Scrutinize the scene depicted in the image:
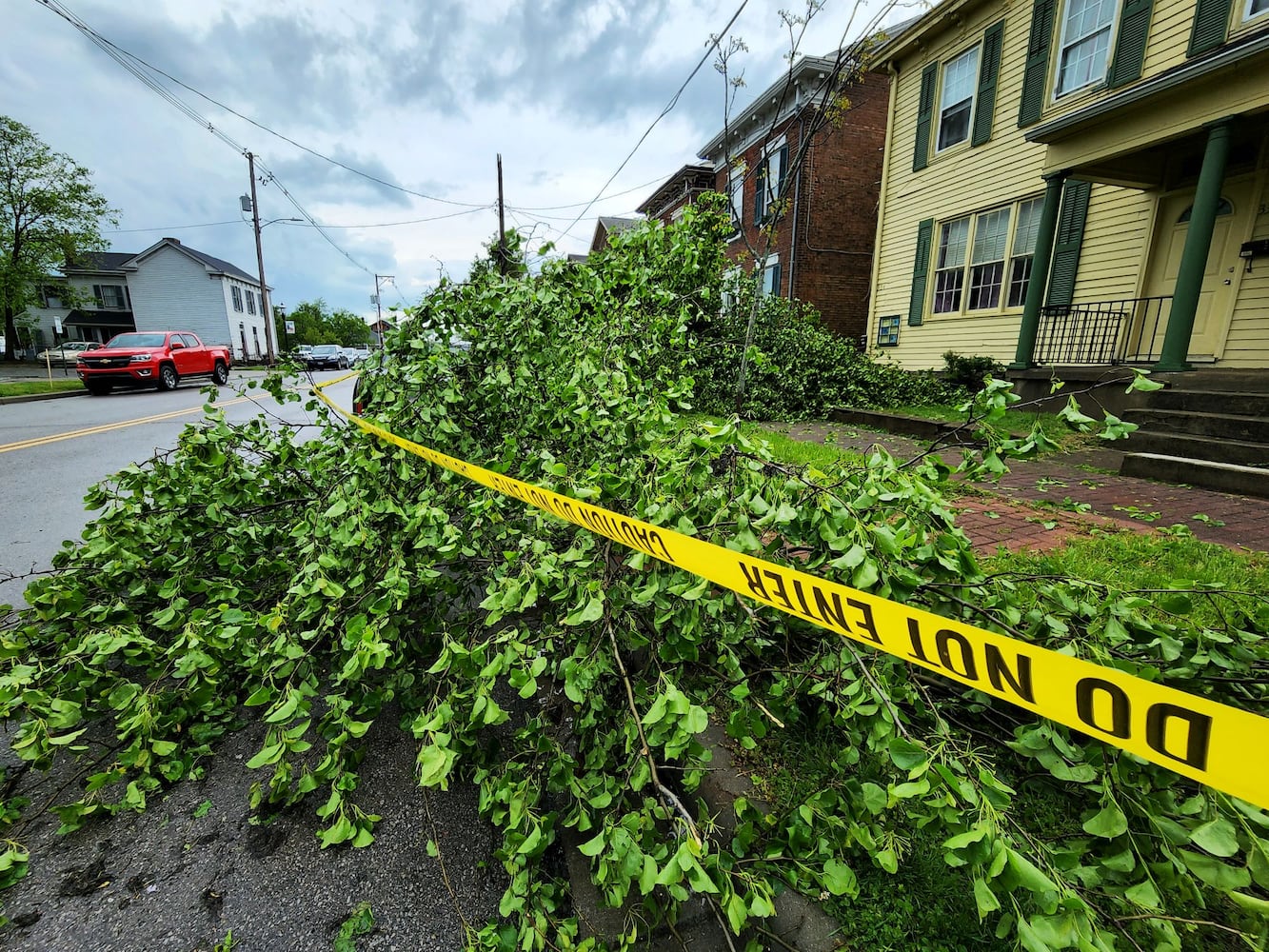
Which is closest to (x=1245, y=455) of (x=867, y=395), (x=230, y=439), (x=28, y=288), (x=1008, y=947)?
(x=867, y=395)

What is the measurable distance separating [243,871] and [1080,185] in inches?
502

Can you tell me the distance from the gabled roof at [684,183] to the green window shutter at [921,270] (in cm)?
1055

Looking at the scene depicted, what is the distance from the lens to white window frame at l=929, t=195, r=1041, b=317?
34.3ft

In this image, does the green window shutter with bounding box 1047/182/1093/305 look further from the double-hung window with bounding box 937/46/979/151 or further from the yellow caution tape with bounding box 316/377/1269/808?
the yellow caution tape with bounding box 316/377/1269/808

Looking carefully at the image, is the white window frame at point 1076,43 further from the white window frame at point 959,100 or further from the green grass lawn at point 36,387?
the green grass lawn at point 36,387

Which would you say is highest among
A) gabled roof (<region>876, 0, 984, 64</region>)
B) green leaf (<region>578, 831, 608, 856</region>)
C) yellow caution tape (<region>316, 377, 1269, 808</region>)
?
gabled roof (<region>876, 0, 984, 64</region>)

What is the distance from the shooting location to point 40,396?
584 inches

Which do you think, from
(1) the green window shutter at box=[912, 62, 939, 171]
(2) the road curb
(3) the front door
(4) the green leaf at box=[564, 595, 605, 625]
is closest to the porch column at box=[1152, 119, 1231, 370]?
(3) the front door

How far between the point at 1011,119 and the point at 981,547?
1081 centimetres

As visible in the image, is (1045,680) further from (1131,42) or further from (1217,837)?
(1131,42)

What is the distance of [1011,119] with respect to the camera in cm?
1048

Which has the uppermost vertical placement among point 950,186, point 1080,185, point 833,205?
point 833,205

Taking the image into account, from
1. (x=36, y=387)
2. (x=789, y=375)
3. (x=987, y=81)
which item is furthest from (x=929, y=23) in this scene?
(x=36, y=387)

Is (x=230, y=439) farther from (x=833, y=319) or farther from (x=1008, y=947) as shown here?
(x=833, y=319)
